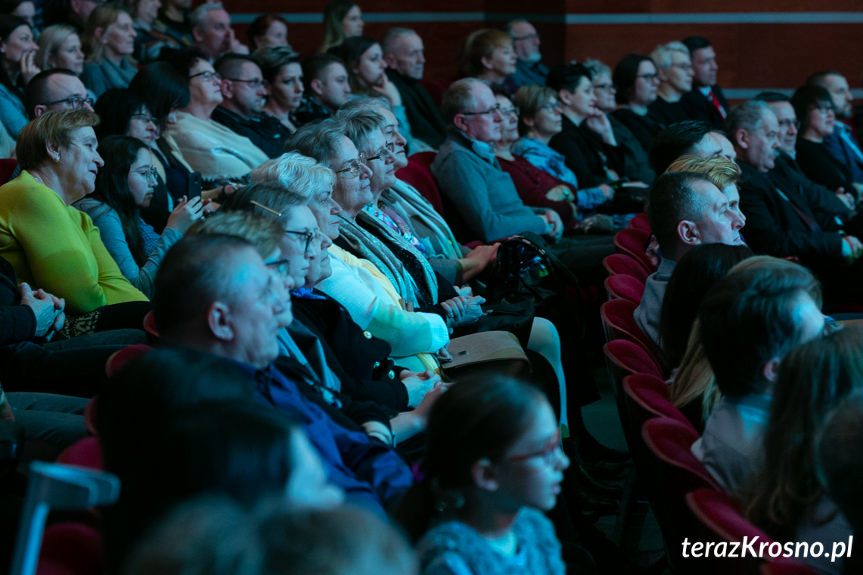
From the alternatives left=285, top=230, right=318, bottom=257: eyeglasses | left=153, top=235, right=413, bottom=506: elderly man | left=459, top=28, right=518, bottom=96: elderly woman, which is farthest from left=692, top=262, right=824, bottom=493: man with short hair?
left=459, top=28, right=518, bottom=96: elderly woman

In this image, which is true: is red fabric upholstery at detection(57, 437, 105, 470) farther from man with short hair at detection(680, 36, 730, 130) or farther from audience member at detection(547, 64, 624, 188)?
man with short hair at detection(680, 36, 730, 130)

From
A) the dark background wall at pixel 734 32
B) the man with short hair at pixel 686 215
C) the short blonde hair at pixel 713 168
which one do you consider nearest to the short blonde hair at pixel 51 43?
the short blonde hair at pixel 713 168

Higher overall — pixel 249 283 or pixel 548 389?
pixel 249 283

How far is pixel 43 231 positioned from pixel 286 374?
128 cm

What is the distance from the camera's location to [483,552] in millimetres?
1454

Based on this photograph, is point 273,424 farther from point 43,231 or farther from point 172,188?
point 172,188

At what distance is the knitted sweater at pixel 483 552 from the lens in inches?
56.1

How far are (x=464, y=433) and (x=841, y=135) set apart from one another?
575 cm

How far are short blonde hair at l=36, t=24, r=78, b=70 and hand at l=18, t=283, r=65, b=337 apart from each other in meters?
2.56

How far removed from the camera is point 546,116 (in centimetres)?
589

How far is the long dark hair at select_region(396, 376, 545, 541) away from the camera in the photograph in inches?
59.4

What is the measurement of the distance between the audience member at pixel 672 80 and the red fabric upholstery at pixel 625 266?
13.0ft

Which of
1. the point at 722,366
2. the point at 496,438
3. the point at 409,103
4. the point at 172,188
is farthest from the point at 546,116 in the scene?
the point at 496,438

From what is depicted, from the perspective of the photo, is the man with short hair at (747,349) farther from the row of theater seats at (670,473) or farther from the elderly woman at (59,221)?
the elderly woman at (59,221)
